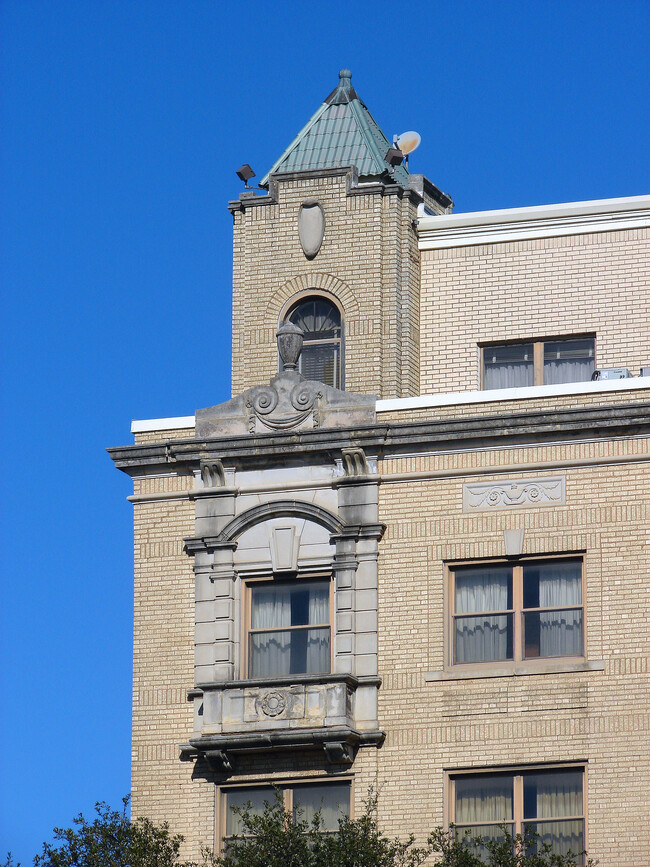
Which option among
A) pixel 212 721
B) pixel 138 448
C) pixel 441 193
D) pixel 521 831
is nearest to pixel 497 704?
pixel 521 831

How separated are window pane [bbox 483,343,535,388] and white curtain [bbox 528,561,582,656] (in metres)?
4.77

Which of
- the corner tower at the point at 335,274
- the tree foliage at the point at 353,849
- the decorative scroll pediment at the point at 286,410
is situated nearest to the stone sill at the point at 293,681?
the tree foliage at the point at 353,849

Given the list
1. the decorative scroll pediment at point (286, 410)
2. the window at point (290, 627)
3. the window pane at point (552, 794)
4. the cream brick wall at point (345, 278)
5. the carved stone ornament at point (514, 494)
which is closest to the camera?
the window pane at point (552, 794)

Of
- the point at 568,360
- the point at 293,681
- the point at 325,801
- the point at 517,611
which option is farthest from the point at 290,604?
the point at 568,360

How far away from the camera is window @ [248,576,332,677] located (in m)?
34.8

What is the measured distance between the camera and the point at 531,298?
125ft

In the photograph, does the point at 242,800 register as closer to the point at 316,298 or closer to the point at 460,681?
the point at 460,681

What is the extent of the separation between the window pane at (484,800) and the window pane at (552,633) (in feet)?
6.65

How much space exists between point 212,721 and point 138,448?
5004mm

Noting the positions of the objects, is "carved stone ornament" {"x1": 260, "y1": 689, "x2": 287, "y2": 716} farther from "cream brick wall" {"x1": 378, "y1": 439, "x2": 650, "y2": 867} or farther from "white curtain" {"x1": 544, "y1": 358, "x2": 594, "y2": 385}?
"white curtain" {"x1": 544, "y1": 358, "x2": 594, "y2": 385}

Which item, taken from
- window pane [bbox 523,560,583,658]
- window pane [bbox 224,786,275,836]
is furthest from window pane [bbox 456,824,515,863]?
window pane [bbox 224,786,275,836]

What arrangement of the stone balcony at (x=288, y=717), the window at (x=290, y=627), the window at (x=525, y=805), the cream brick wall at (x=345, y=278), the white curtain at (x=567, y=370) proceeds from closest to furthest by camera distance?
the window at (x=525, y=805) → the stone balcony at (x=288, y=717) → the window at (x=290, y=627) → the cream brick wall at (x=345, y=278) → the white curtain at (x=567, y=370)

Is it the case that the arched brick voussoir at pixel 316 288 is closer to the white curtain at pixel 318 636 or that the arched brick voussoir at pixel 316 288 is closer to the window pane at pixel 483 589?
the white curtain at pixel 318 636

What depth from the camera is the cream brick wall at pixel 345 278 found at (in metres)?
37.5
